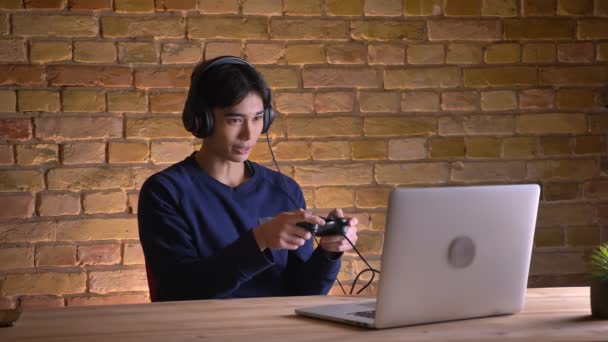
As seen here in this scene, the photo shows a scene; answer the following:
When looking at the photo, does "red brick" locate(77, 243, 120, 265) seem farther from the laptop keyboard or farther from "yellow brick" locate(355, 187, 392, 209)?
the laptop keyboard

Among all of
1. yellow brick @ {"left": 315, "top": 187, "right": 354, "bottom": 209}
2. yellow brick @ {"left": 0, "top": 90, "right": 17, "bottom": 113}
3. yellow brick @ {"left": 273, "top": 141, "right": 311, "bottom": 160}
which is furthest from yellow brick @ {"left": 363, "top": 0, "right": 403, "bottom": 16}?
yellow brick @ {"left": 0, "top": 90, "right": 17, "bottom": 113}

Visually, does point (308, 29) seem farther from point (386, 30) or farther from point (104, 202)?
point (104, 202)

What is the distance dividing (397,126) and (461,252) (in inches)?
55.0

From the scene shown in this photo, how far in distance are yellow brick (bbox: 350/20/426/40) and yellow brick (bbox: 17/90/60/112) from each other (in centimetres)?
97

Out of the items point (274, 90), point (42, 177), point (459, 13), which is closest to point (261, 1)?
point (274, 90)

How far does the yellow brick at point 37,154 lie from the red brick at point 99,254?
0.29m

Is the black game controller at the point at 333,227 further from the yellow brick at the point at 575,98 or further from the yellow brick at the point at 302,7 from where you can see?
the yellow brick at the point at 575,98

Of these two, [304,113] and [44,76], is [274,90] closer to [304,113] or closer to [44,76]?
[304,113]

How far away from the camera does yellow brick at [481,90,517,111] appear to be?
9.42ft

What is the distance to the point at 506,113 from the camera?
114 inches

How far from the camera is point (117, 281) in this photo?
2.65 m

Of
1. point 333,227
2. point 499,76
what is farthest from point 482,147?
point 333,227

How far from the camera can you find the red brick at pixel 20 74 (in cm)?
255

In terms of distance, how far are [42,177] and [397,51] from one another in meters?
1.22
